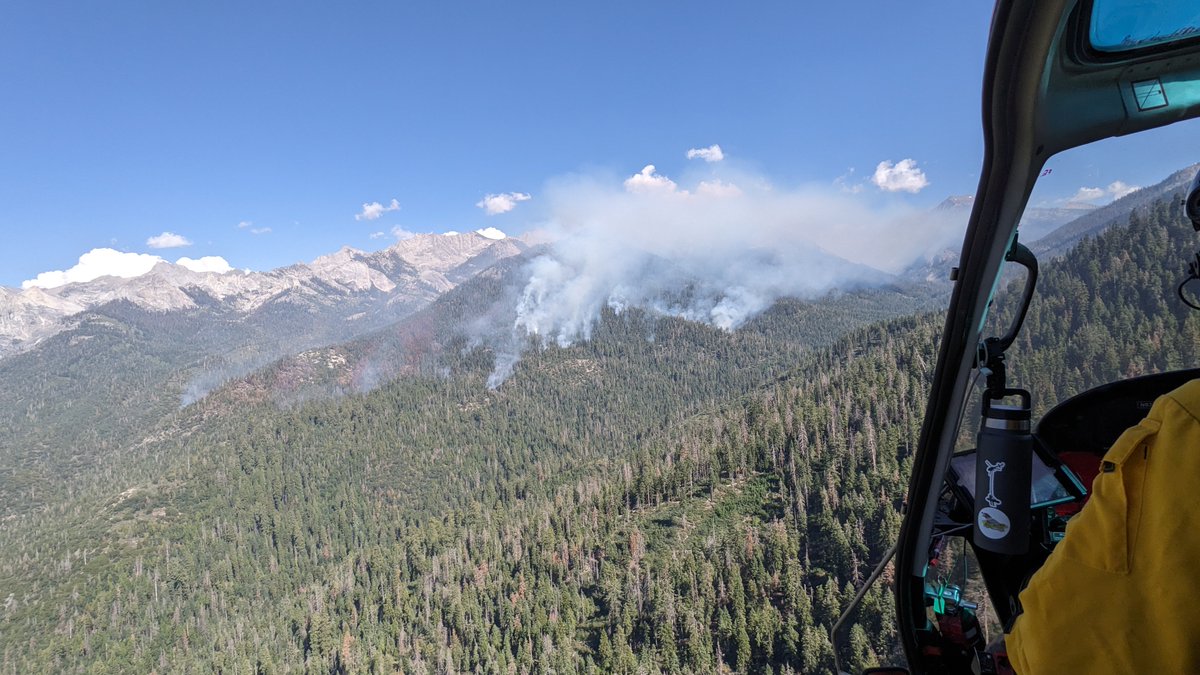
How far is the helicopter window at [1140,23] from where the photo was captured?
212cm

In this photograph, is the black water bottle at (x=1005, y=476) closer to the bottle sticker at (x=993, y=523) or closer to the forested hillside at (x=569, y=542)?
the bottle sticker at (x=993, y=523)

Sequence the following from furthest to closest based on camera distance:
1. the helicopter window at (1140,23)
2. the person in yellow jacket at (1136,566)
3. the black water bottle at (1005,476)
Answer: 1. the black water bottle at (1005,476)
2. the helicopter window at (1140,23)
3. the person in yellow jacket at (1136,566)

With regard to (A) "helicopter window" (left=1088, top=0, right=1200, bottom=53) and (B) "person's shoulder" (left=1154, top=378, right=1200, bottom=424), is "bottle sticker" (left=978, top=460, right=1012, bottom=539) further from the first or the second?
(A) "helicopter window" (left=1088, top=0, right=1200, bottom=53)

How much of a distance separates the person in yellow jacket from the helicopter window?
177 centimetres

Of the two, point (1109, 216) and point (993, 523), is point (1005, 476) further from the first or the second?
point (1109, 216)

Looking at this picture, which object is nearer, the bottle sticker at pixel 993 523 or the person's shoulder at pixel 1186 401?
the person's shoulder at pixel 1186 401

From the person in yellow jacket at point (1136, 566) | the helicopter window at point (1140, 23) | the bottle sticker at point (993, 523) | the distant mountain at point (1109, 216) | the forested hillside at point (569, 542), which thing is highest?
the helicopter window at point (1140, 23)

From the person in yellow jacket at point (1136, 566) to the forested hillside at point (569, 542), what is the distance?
2.04m

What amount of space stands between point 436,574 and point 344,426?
410 feet

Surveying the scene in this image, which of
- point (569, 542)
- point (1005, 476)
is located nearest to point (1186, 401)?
point (1005, 476)

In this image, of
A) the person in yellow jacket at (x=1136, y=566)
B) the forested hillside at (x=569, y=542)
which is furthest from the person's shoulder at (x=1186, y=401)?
the forested hillside at (x=569, y=542)

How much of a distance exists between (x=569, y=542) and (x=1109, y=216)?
8922cm

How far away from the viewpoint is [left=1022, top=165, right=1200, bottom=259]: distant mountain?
2.70 m

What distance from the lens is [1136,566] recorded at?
1241 mm
